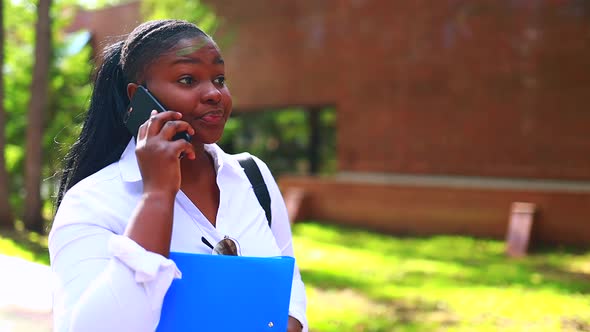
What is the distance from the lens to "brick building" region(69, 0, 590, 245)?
1171 cm

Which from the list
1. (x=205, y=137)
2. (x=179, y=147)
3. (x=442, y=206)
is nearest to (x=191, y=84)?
(x=205, y=137)

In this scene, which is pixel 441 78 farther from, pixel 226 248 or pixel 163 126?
pixel 163 126

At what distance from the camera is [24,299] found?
585cm

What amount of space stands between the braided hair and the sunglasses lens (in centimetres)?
36

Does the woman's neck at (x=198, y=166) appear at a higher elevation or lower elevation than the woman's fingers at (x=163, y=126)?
lower

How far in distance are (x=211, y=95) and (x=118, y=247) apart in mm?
459

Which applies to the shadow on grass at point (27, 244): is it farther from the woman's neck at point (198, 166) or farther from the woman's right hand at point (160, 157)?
the woman's right hand at point (160, 157)

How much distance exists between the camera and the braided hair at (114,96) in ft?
5.38

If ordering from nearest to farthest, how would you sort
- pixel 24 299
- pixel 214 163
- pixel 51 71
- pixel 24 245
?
pixel 214 163, pixel 24 299, pixel 24 245, pixel 51 71

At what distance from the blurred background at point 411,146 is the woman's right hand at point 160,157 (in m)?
5.10

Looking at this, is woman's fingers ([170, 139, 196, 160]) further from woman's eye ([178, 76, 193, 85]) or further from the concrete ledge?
the concrete ledge

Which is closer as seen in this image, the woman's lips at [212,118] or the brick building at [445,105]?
the woman's lips at [212,118]

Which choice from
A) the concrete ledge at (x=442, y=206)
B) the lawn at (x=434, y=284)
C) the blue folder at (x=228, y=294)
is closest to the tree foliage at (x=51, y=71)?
the concrete ledge at (x=442, y=206)

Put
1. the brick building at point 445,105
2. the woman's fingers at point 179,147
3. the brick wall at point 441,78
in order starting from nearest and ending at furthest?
the woman's fingers at point 179,147
the brick building at point 445,105
the brick wall at point 441,78
